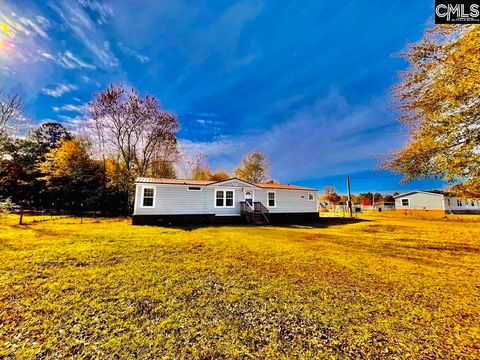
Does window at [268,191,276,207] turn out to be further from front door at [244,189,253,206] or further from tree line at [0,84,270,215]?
tree line at [0,84,270,215]

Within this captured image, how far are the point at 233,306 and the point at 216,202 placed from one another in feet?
45.3

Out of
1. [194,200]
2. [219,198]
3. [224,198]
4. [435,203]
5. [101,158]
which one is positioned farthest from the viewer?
[435,203]

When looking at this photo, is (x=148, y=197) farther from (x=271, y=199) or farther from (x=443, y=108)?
(x=443, y=108)

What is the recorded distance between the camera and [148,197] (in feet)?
49.1

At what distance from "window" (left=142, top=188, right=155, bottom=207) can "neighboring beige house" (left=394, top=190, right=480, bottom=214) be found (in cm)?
4165

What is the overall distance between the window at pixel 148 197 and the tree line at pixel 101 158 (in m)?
8.93

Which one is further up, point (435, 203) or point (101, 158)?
point (101, 158)

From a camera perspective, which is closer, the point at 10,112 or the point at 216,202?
the point at 10,112

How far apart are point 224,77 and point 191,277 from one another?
56.8 feet

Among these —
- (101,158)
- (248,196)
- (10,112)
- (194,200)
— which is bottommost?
(194,200)

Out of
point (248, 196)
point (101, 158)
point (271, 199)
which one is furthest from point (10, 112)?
point (271, 199)

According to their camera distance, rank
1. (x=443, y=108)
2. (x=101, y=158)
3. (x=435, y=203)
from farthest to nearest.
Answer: (x=435, y=203), (x=101, y=158), (x=443, y=108)

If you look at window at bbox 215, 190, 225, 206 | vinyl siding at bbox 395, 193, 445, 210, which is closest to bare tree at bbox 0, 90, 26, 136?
window at bbox 215, 190, 225, 206

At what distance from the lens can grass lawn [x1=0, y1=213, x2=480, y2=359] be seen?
8.17ft
